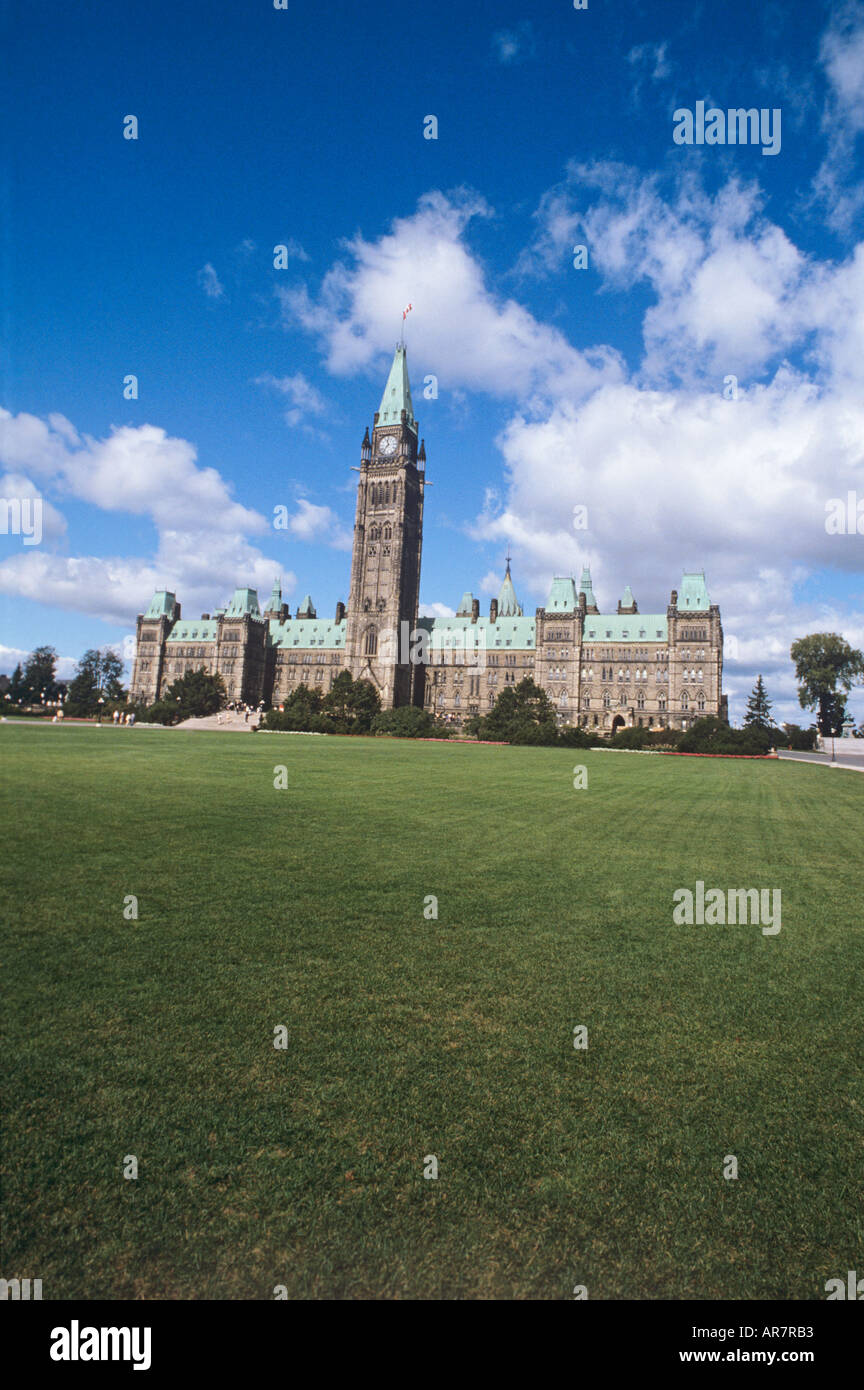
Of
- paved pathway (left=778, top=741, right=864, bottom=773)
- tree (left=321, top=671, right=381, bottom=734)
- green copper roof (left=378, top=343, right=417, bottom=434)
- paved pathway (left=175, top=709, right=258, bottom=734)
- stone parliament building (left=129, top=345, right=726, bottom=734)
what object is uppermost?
green copper roof (left=378, top=343, right=417, bottom=434)

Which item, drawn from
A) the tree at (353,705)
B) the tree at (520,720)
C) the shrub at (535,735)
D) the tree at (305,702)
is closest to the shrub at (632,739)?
the tree at (520,720)

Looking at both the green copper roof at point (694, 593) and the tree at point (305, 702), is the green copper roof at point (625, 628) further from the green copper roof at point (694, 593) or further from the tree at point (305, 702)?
the tree at point (305, 702)

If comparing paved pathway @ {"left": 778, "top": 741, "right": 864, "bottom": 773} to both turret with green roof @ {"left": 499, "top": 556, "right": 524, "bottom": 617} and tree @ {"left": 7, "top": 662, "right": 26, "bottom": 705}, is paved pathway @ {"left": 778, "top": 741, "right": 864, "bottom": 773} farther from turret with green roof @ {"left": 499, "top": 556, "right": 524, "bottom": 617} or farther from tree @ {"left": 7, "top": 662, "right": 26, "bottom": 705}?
tree @ {"left": 7, "top": 662, "right": 26, "bottom": 705}

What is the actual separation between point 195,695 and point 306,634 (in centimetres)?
4205

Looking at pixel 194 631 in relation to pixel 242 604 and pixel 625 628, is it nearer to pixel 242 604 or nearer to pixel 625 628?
pixel 242 604

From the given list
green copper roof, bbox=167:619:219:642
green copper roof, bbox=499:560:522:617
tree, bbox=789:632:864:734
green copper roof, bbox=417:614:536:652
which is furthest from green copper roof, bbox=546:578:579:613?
green copper roof, bbox=167:619:219:642

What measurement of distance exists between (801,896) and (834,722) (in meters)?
104

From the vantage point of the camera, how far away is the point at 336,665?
13625 cm

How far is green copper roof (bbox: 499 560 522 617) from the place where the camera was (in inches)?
5399

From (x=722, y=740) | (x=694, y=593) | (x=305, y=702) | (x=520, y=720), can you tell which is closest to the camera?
(x=722, y=740)

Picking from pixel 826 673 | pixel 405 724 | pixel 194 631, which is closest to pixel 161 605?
pixel 194 631

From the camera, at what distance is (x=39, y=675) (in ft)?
428

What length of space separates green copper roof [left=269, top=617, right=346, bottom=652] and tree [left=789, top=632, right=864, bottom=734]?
78133 millimetres
